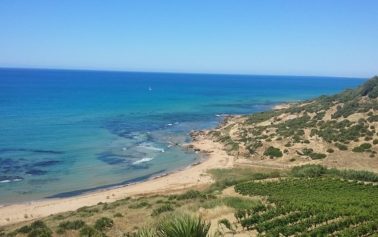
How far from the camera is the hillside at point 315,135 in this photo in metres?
47.0

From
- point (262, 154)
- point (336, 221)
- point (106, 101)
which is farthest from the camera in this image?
point (106, 101)

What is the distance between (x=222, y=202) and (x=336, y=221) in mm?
7169

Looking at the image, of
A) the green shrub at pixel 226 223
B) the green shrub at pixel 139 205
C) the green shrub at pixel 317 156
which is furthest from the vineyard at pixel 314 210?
the green shrub at pixel 317 156

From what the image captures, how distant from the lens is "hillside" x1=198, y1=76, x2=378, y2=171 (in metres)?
47.0

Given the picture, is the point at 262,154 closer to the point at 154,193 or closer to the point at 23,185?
the point at 154,193

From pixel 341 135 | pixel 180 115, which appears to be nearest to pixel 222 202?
pixel 341 135

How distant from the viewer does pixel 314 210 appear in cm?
2355

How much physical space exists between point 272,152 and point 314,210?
89.3 feet

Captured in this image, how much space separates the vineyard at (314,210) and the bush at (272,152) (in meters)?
17.4

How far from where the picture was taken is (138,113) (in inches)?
3856

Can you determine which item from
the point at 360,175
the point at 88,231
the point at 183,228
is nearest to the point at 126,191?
the point at 88,231

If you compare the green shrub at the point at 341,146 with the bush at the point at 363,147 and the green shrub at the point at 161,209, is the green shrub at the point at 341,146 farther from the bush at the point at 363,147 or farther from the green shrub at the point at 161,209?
the green shrub at the point at 161,209

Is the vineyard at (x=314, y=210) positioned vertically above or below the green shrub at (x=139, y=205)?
above

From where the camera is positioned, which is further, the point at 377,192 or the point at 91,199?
the point at 91,199
